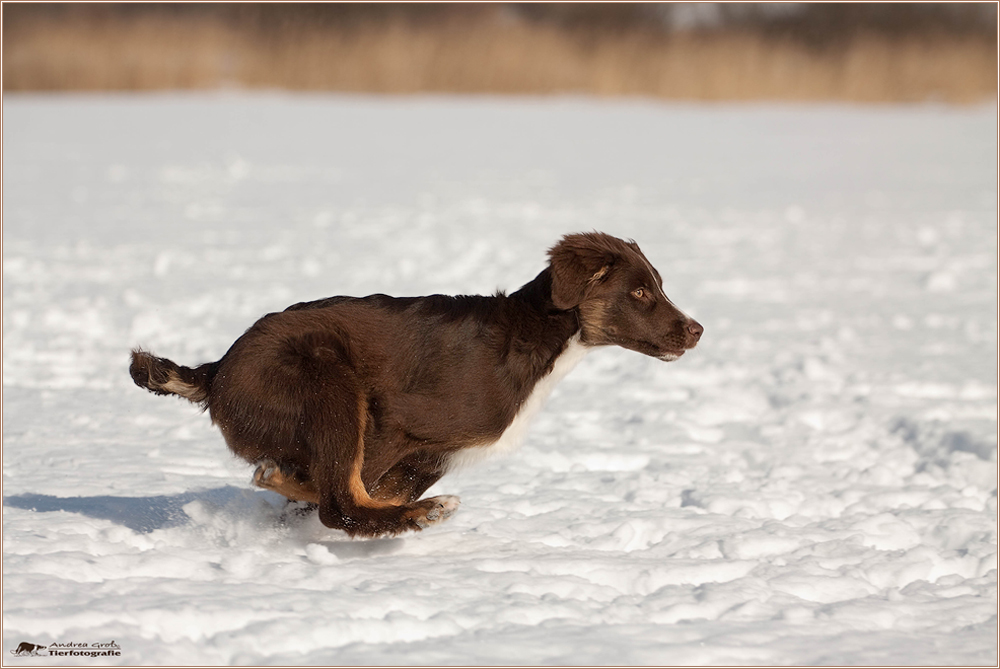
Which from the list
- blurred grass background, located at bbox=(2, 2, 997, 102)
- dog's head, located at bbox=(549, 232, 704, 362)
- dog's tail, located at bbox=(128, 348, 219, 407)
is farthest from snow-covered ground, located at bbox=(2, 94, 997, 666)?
blurred grass background, located at bbox=(2, 2, 997, 102)

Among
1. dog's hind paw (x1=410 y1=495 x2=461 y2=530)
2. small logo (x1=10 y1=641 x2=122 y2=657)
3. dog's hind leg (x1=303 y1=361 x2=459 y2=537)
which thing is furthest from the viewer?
dog's hind paw (x1=410 y1=495 x2=461 y2=530)

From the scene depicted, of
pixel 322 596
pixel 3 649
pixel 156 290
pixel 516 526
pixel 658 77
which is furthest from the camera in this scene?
pixel 658 77

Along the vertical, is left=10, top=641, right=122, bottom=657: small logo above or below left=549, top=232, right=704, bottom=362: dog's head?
below

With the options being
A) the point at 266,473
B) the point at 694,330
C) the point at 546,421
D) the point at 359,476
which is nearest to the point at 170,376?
the point at 266,473

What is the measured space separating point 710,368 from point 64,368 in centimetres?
446

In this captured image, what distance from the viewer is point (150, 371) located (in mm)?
4473

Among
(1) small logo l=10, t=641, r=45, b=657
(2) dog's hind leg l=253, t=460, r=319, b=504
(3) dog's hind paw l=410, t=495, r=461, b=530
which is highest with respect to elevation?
(2) dog's hind leg l=253, t=460, r=319, b=504

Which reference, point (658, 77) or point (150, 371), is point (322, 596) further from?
point (658, 77)

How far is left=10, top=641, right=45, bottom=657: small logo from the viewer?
3.35 metres

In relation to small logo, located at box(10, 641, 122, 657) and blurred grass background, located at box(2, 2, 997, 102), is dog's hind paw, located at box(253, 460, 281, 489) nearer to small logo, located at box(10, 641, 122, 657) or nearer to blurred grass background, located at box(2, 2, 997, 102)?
small logo, located at box(10, 641, 122, 657)

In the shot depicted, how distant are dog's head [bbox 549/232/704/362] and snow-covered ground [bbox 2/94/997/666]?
85 centimetres

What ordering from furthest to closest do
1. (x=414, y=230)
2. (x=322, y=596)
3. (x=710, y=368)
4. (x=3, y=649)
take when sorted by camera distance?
1. (x=414, y=230)
2. (x=710, y=368)
3. (x=322, y=596)
4. (x=3, y=649)

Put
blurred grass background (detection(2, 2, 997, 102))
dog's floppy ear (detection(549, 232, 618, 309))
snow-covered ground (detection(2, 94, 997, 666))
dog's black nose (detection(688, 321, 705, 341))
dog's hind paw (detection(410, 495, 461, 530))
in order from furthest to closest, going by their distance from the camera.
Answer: blurred grass background (detection(2, 2, 997, 102)) → dog's black nose (detection(688, 321, 705, 341)) → dog's floppy ear (detection(549, 232, 618, 309)) → dog's hind paw (detection(410, 495, 461, 530)) → snow-covered ground (detection(2, 94, 997, 666))

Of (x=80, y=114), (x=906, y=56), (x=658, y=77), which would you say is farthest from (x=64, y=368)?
(x=906, y=56)
